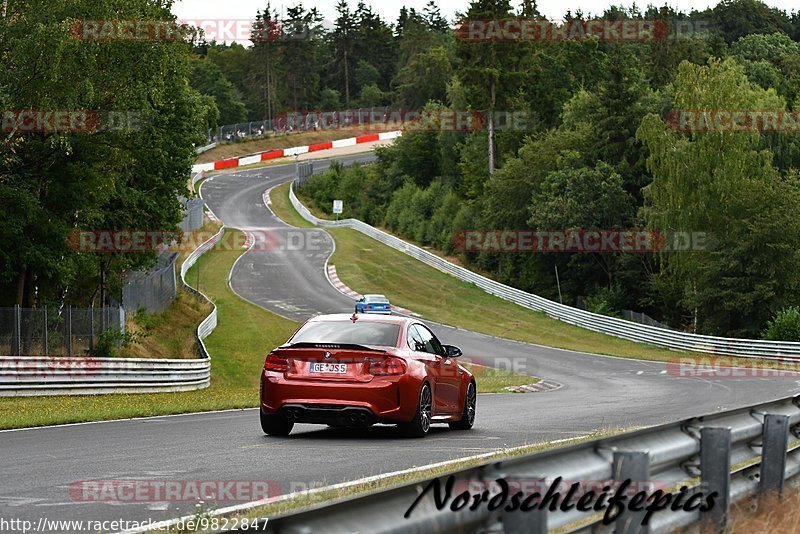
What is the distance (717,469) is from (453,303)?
195 feet

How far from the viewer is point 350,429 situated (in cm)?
1630

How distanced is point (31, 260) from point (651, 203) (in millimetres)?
45353

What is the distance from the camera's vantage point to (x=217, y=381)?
39.1m

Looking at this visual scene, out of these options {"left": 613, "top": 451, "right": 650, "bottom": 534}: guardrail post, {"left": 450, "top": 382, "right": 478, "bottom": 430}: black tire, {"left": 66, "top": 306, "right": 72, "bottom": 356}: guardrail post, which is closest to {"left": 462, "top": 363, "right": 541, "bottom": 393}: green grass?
{"left": 66, "top": 306, "right": 72, "bottom": 356}: guardrail post

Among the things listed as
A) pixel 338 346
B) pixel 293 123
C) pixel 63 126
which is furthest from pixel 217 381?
pixel 293 123

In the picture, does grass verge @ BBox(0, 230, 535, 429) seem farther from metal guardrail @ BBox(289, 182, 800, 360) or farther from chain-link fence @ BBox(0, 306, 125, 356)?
metal guardrail @ BBox(289, 182, 800, 360)

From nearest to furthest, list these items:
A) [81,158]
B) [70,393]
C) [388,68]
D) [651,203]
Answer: [70,393] → [81,158] → [651,203] → [388,68]

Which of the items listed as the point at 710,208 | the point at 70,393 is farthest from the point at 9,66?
the point at 710,208

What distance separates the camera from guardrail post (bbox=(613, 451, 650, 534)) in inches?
233

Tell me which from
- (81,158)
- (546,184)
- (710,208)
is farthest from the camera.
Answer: (546,184)

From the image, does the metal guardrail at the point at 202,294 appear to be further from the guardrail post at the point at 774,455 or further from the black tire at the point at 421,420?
the guardrail post at the point at 774,455

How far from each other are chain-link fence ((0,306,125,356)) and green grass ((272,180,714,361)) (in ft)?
82.3

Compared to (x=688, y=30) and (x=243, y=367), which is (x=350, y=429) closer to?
(x=243, y=367)

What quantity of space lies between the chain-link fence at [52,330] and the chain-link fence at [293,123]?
4039 inches
